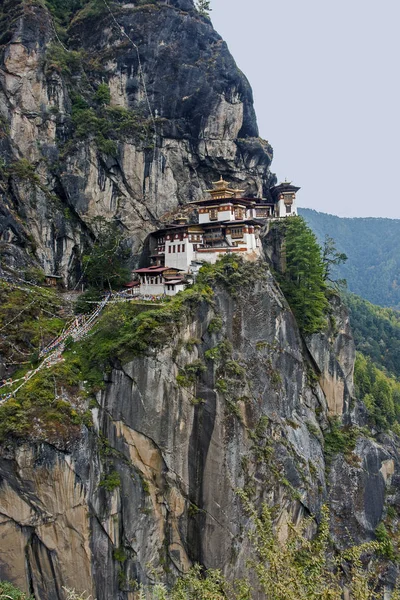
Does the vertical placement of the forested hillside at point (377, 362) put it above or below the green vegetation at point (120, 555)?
above

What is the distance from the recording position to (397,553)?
4006 centimetres

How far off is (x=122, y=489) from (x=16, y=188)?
29.4 m

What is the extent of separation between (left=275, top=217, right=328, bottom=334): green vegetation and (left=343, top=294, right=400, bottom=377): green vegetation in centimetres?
5141

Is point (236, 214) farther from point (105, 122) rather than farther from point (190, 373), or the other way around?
point (190, 373)

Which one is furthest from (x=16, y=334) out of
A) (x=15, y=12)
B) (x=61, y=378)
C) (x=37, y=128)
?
(x=15, y=12)

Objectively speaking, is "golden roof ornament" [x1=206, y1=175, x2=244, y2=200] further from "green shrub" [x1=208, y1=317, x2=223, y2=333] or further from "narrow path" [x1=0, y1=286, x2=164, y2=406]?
"green shrub" [x1=208, y1=317, x2=223, y2=333]

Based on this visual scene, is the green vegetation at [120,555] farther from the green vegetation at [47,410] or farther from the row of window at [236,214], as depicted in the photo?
the row of window at [236,214]

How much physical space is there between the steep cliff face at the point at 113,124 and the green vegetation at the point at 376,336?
5116cm

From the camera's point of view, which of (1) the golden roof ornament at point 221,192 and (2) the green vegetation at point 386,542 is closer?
(2) the green vegetation at point 386,542

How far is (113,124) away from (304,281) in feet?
85.7

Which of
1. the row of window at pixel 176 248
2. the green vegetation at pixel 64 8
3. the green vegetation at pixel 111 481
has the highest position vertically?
the green vegetation at pixel 64 8

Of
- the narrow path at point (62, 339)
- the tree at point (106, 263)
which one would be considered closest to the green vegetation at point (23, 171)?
the tree at point (106, 263)

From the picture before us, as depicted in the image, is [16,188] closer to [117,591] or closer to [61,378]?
[61,378]

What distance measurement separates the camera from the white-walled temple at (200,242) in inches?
1585
